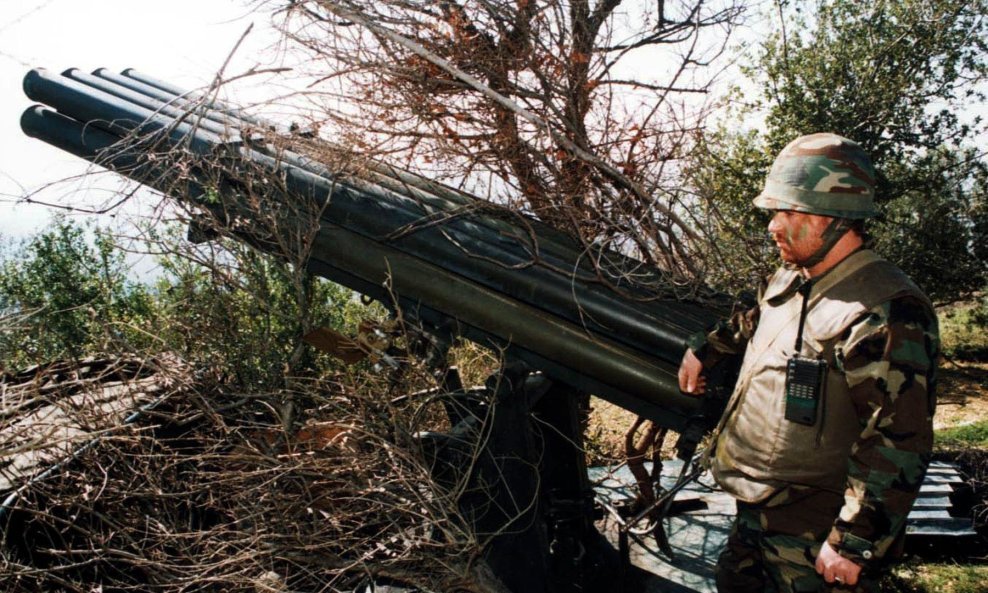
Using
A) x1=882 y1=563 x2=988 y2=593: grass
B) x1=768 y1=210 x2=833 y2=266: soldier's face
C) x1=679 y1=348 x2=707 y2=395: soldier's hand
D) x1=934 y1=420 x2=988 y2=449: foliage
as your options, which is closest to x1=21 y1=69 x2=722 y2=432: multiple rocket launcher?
x1=679 y1=348 x2=707 y2=395: soldier's hand

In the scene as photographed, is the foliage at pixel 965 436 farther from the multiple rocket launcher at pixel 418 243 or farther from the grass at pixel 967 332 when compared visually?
the grass at pixel 967 332

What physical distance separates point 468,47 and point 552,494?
7.88 feet

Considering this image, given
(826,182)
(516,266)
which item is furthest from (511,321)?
(826,182)

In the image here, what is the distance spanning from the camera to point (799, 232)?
7.71ft

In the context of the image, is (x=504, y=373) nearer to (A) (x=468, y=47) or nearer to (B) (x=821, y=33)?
(A) (x=468, y=47)

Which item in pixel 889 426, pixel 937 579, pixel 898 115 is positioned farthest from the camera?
pixel 898 115

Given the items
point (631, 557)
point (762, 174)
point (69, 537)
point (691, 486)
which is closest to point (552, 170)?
point (631, 557)

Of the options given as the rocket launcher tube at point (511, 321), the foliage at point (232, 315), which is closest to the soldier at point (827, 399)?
the rocket launcher tube at point (511, 321)

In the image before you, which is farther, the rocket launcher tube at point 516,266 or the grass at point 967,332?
the grass at point 967,332

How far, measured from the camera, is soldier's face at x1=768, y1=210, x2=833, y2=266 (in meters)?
2.33

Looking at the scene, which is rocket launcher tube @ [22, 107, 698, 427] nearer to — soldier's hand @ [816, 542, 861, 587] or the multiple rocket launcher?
the multiple rocket launcher

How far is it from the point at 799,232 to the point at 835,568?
40.4 inches

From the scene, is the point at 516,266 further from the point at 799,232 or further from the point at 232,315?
the point at 232,315

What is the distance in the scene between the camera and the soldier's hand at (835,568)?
6.79 feet
